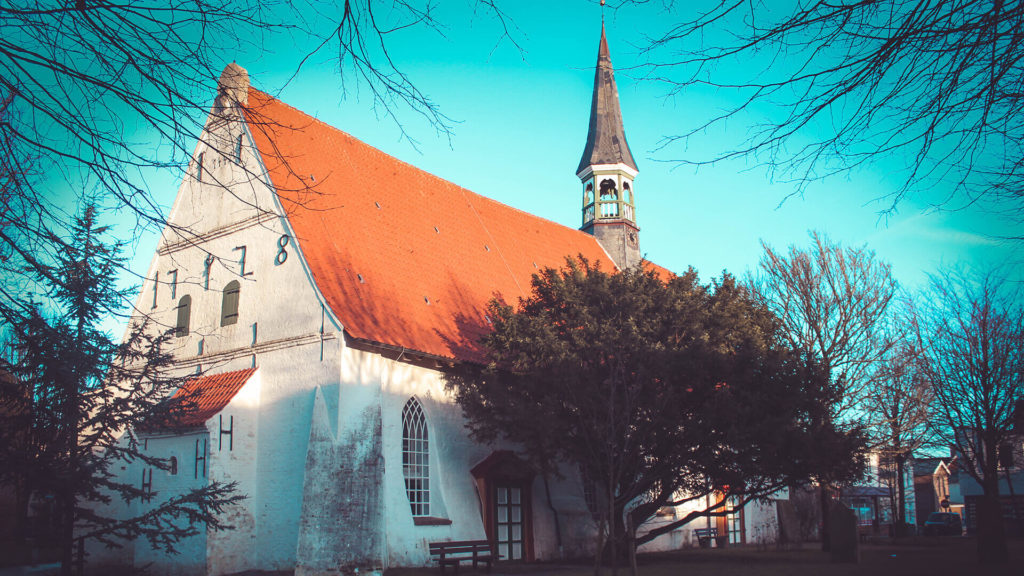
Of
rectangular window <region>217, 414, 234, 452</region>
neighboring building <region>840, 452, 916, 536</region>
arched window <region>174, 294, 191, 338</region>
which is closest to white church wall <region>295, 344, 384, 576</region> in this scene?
rectangular window <region>217, 414, 234, 452</region>

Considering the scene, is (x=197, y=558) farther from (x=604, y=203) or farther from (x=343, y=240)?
(x=604, y=203)

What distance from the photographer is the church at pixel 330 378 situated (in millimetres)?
16094

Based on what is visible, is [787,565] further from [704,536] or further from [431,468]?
[431,468]

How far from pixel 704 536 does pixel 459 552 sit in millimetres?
12467

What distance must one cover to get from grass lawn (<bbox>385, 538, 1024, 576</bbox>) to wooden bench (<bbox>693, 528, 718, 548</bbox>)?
179 cm

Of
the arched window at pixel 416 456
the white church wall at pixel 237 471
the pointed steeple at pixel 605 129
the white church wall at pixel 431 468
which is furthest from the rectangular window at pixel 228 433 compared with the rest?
the pointed steeple at pixel 605 129

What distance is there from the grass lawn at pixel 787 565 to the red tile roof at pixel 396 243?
5.66 metres

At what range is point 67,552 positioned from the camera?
1351 centimetres

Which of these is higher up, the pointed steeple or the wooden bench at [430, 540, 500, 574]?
the pointed steeple

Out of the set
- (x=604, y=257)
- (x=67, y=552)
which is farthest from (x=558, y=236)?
(x=67, y=552)

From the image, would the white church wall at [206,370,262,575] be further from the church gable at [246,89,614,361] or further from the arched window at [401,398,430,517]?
the arched window at [401,398,430,517]

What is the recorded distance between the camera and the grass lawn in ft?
51.4

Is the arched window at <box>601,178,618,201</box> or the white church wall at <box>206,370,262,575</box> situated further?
the arched window at <box>601,178,618,201</box>

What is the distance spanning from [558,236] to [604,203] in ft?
12.9
